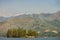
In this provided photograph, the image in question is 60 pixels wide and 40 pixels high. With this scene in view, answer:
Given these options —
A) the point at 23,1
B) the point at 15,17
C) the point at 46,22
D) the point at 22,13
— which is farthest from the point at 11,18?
the point at 46,22

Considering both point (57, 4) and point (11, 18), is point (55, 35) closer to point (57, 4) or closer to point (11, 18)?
point (57, 4)

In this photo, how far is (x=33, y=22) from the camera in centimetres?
271

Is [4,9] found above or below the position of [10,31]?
above

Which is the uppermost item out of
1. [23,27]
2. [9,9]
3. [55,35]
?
[9,9]

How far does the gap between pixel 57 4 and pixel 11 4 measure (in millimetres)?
982

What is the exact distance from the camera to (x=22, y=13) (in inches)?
108

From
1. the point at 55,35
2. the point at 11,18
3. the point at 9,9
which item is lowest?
the point at 55,35

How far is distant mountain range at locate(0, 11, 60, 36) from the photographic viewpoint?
8.81ft

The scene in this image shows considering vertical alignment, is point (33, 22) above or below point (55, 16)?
below

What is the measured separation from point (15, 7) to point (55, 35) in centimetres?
103

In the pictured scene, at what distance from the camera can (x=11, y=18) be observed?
274cm

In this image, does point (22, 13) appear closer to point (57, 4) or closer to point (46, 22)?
point (46, 22)

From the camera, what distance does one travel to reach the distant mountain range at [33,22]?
8.81ft

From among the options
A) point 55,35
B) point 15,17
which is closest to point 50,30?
point 55,35
